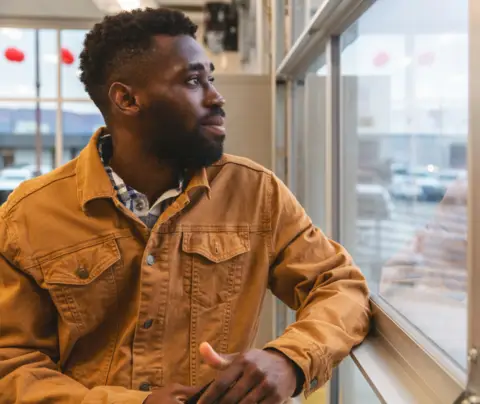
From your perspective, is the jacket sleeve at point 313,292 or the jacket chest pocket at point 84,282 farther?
the jacket chest pocket at point 84,282

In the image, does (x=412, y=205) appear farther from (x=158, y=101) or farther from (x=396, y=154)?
(x=158, y=101)

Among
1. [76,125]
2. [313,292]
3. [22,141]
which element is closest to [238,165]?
[313,292]

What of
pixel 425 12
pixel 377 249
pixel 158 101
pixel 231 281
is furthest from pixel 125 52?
pixel 377 249

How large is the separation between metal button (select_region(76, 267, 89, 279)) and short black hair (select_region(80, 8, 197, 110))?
1.38ft

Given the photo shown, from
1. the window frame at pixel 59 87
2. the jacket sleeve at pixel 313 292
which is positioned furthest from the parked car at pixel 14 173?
the jacket sleeve at pixel 313 292

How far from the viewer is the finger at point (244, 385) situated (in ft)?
2.79

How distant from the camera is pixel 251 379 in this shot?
86 centimetres

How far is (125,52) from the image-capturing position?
3.97ft

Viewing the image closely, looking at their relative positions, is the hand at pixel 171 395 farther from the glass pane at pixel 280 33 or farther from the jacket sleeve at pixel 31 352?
the glass pane at pixel 280 33

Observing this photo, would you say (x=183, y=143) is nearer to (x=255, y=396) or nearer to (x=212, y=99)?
(x=212, y=99)

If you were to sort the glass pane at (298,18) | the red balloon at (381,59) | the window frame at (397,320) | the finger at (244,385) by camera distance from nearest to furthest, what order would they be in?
the window frame at (397,320) < the finger at (244,385) < the red balloon at (381,59) < the glass pane at (298,18)

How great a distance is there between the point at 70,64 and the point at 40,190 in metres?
2.86

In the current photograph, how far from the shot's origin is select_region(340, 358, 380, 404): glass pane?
1.75 meters

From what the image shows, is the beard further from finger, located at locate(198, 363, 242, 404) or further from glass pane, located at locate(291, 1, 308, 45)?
glass pane, located at locate(291, 1, 308, 45)
